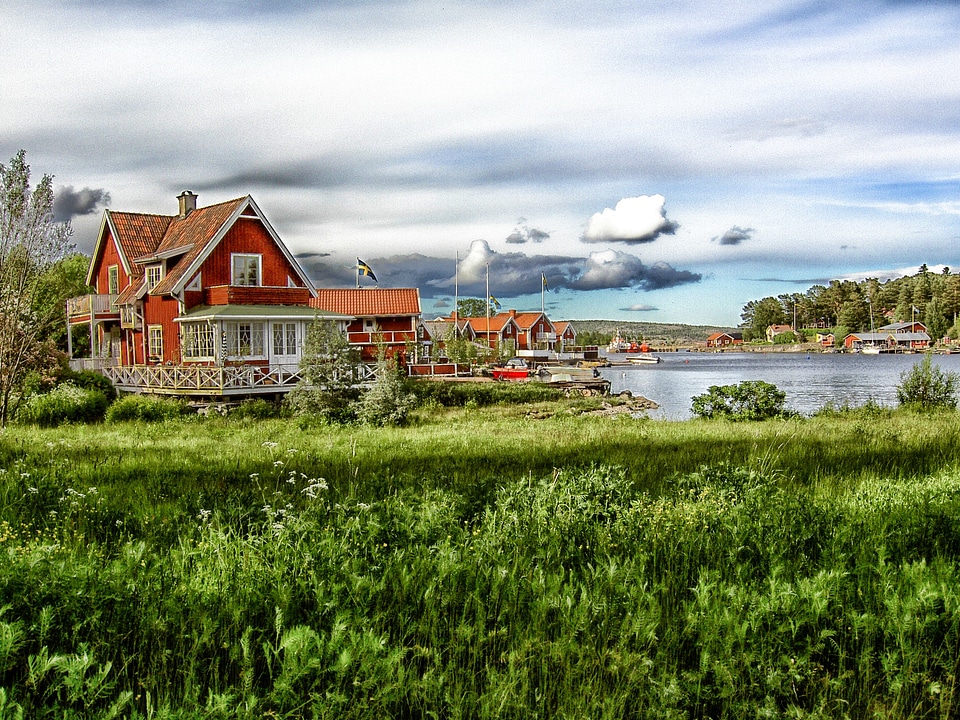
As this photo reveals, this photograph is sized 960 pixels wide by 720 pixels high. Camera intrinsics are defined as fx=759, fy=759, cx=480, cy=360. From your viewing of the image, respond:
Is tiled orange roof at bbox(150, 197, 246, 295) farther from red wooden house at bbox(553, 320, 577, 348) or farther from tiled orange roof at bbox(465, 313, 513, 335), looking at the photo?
red wooden house at bbox(553, 320, 577, 348)

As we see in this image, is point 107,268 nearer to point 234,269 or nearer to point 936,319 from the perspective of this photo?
point 234,269

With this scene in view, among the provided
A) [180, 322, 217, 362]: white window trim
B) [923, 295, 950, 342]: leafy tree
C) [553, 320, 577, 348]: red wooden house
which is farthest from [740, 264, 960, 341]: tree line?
[180, 322, 217, 362]: white window trim

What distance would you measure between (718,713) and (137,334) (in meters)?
39.1

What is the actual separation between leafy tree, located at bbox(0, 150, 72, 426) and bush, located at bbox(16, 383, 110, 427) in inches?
80.7

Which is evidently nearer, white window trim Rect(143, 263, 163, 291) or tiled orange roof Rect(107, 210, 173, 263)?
white window trim Rect(143, 263, 163, 291)

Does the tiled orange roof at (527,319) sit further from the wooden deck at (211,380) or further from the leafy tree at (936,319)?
the leafy tree at (936,319)

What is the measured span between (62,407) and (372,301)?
31.0 meters

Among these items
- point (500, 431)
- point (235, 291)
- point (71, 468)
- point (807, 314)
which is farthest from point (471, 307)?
point (71, 468)

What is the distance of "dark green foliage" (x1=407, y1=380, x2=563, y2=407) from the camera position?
34.1 m

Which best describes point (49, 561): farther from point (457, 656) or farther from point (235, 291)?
point (235, 291)

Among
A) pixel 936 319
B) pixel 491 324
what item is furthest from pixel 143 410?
pixel 936 319

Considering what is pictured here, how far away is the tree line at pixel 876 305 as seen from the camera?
144m

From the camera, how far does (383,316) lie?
175ft

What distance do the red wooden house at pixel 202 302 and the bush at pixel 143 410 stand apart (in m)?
2.65
